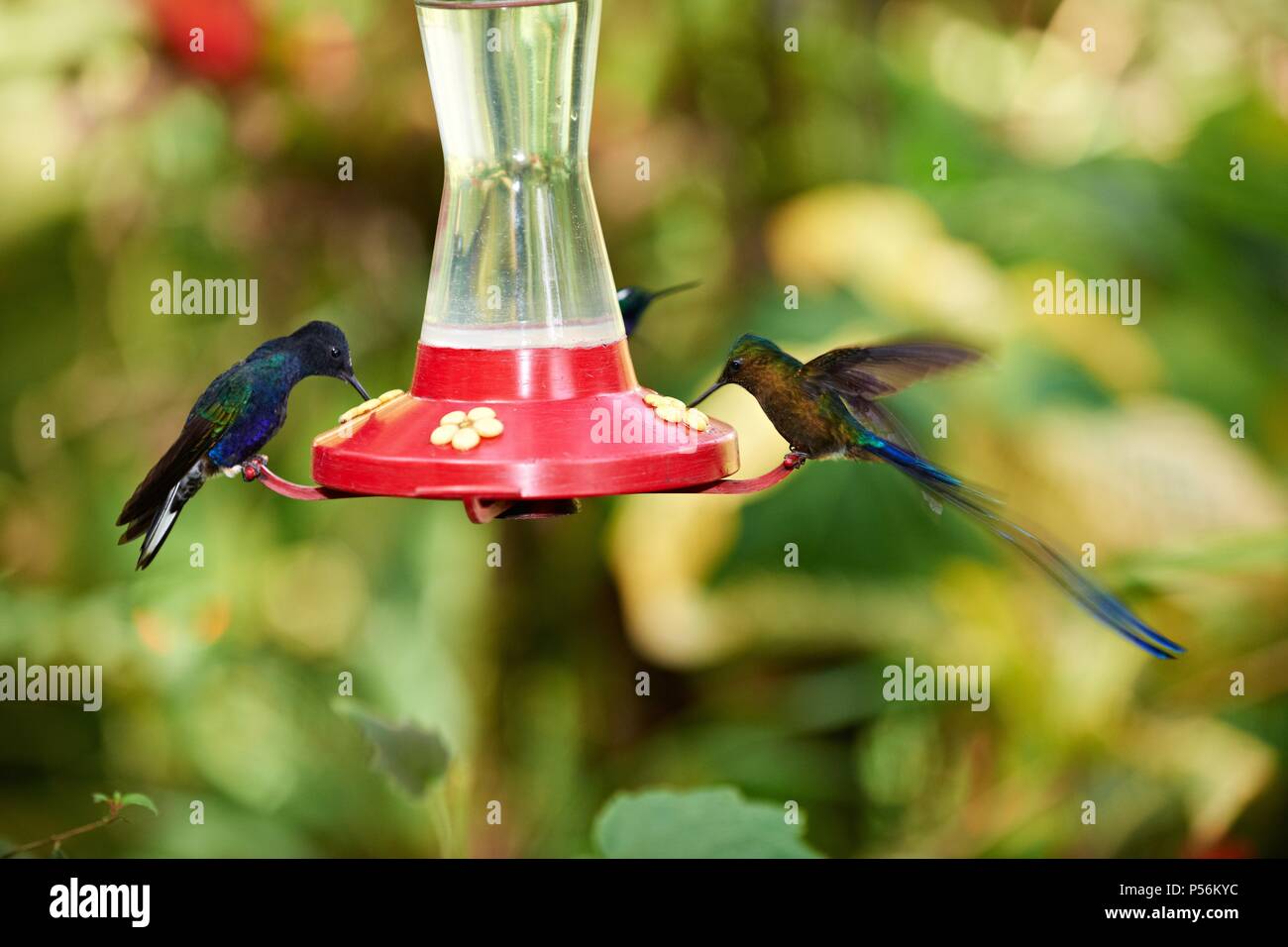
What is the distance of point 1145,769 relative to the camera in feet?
13.9

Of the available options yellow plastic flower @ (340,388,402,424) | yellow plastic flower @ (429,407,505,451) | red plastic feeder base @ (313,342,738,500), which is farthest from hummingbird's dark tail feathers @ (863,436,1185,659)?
yellow plastic flower @ (340,388,402,424)

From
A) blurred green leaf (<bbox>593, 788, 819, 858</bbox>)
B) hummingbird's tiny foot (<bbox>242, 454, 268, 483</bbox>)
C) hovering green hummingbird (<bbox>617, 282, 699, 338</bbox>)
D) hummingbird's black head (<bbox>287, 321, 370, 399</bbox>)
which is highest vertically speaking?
hovering green hummingbird (<bbox>617, 282, 699, 338</bbox>)

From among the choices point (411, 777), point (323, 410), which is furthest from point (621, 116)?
point (411, 777)

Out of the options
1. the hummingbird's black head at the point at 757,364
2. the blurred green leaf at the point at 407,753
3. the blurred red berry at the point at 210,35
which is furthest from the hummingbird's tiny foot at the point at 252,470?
the blurred red berry at the point at 210,35

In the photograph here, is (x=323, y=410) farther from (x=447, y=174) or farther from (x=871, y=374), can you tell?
(x=871, y=374)

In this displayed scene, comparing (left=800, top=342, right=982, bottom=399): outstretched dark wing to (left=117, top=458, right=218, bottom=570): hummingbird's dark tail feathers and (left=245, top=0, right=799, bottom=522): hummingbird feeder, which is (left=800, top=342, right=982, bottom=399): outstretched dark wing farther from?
(left=117, top=458, right=218, bottom=570): hummingbird's dark tail feathers

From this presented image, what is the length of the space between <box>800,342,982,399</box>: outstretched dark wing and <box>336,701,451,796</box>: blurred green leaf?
3.37 feet

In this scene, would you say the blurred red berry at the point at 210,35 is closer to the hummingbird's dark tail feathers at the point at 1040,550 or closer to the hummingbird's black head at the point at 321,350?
the hummingbird's black head at the point at 321,350

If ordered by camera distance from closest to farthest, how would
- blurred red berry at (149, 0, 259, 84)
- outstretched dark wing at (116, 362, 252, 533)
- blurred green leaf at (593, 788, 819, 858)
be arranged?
1. outstretched dark wing at (116, 362, 252, 533)
2. blurred green leaf at (593, 788, 819, 858)
3. blurred red berry at (149, 0, 259, 84)

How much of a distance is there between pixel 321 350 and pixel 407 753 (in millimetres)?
804

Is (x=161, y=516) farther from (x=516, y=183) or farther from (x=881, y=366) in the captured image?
(x=881, y=366)

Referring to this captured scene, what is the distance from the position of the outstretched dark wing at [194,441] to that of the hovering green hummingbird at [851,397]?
33.8 inches

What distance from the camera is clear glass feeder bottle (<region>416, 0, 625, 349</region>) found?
252 cm

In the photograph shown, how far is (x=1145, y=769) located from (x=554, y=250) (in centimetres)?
267
